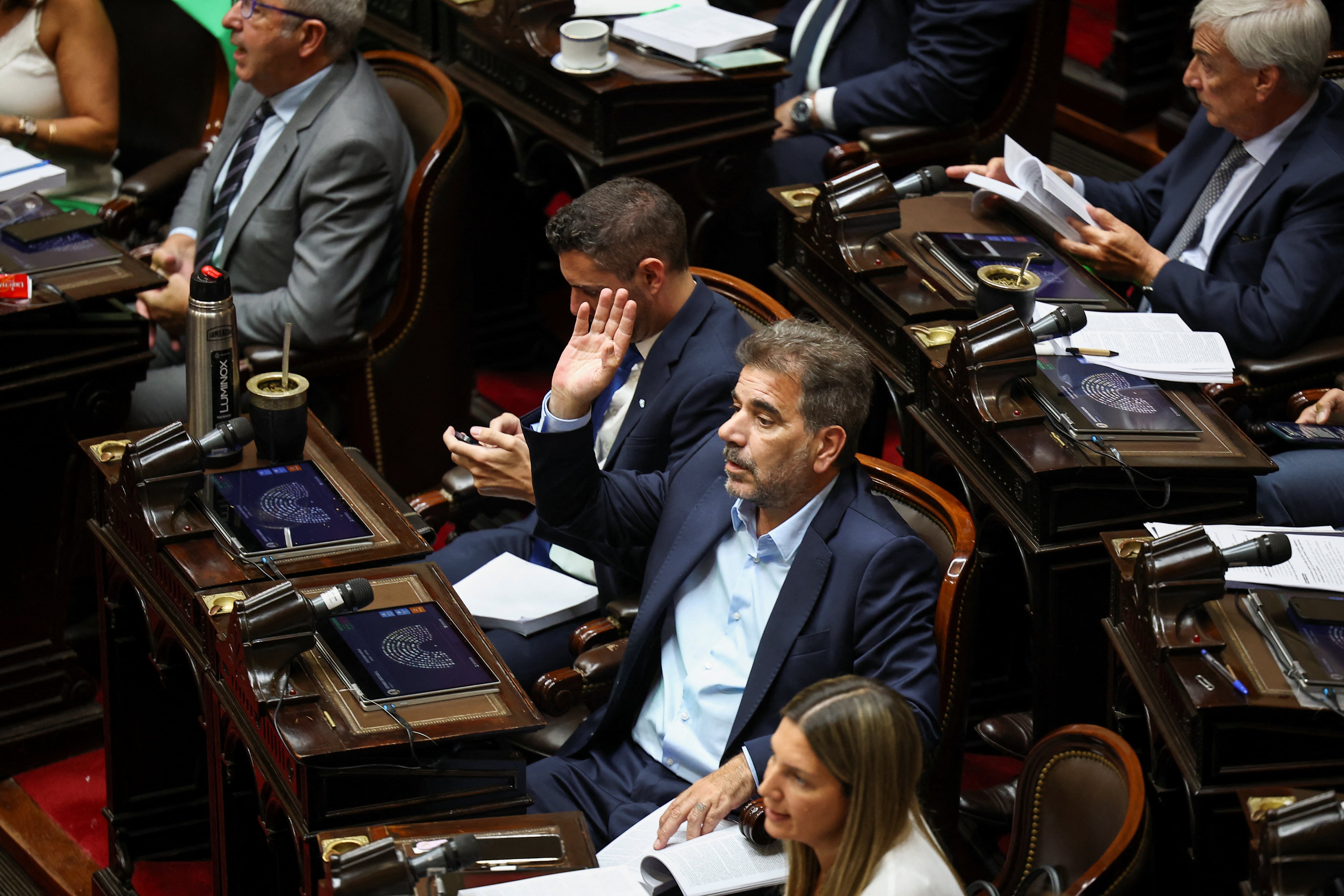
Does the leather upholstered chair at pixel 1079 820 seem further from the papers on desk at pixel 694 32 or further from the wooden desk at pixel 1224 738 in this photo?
the papers on desk at pixel 694 32

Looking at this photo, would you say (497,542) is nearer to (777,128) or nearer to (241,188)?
(241,188)

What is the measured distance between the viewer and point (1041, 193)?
3.45 metres

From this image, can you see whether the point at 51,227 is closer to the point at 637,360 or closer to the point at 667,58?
the point at 637,360

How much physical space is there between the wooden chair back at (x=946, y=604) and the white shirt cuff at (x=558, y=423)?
0.47m

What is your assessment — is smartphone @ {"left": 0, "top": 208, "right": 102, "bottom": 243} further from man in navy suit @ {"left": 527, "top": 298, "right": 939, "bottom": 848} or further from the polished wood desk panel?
the polished wood desk panel

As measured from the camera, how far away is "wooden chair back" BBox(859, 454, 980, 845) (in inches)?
94.3

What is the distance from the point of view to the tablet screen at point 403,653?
2.27 meters

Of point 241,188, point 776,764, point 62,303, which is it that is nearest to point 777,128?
point 241,188

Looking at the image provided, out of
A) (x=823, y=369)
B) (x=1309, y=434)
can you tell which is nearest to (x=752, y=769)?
(x=823, y=369)

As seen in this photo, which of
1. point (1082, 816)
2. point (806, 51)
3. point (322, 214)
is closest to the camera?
point (1082, 816)

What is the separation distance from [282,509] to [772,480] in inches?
33.1

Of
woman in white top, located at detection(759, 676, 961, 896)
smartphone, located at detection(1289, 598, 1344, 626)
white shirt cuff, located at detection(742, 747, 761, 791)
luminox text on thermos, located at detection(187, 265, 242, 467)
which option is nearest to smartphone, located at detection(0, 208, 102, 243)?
luminox text on thermos, located at detection(187, 265, 242, 467)

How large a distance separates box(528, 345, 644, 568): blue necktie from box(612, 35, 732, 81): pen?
130cm

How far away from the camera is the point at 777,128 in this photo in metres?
4.32
